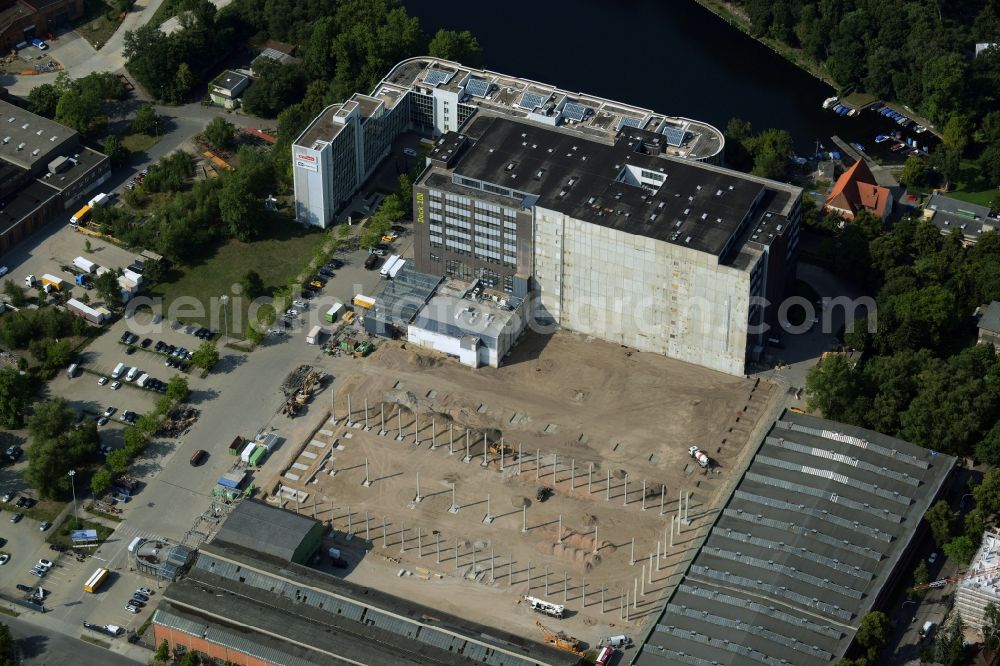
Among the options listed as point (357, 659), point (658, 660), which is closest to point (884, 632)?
point (658, 660)

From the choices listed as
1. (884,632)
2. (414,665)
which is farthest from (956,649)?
(414,665)

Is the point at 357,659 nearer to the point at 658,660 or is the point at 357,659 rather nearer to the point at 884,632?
the point at 658,660

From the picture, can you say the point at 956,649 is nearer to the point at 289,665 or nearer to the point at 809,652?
the point at 809,652

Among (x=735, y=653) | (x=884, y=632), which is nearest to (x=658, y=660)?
(x=735, y=653)

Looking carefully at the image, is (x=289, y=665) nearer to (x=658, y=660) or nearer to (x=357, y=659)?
(x=357, y=659)
